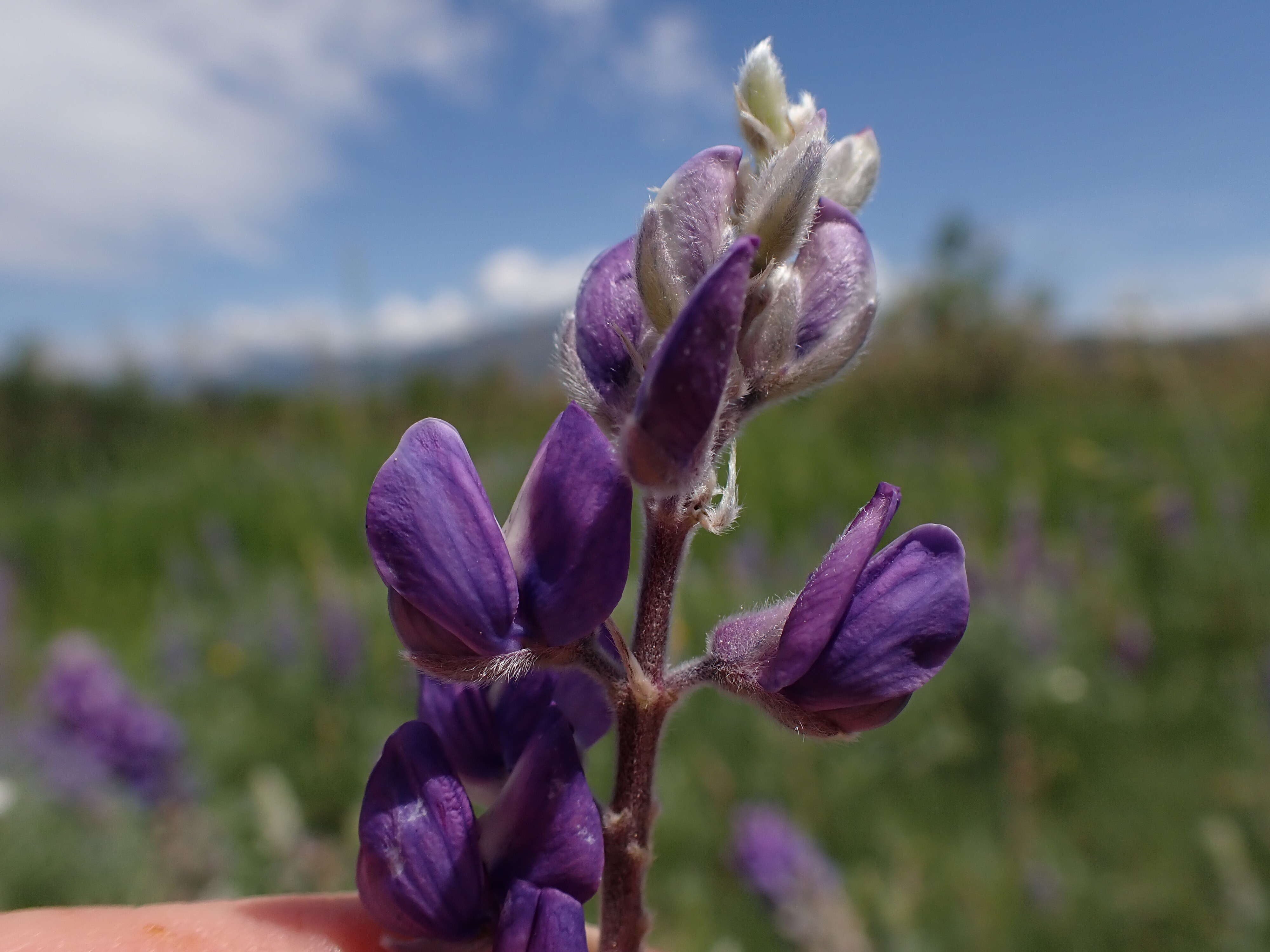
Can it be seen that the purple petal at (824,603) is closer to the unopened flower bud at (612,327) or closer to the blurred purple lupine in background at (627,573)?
the blurred purple lupine in background at (627,573)

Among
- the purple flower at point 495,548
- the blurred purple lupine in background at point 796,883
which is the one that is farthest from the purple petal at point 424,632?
the blurred purple lupine in background at point 796,883

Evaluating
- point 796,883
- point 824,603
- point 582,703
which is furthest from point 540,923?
point 796,883

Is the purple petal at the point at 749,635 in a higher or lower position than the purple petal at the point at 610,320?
lower

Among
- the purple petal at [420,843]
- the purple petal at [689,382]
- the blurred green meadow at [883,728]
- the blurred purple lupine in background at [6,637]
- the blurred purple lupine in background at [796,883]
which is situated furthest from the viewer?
the blurred purple lupine in background at [6,637]

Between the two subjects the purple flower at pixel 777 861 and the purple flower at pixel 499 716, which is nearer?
the purple flower at pixel 499 716

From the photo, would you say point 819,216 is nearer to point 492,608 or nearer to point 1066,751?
point 492,608

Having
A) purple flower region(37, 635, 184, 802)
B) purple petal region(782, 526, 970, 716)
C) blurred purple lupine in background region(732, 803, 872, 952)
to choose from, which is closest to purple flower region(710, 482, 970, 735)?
purple petal region(782, 526, 970, 716)

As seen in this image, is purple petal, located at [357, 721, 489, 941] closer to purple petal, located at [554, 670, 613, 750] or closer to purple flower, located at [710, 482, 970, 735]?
purple petal, located at [554, 670, 613, 750]
